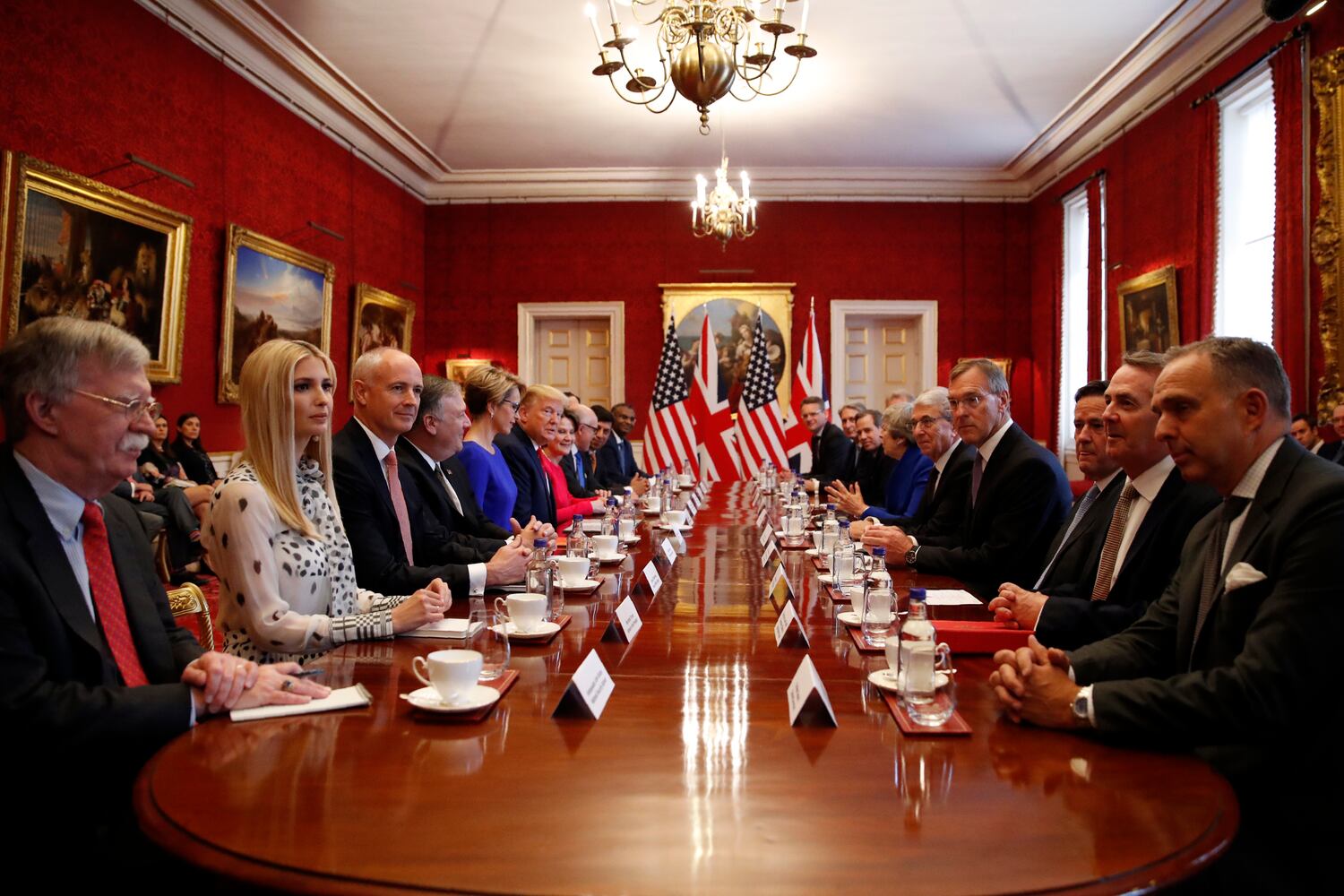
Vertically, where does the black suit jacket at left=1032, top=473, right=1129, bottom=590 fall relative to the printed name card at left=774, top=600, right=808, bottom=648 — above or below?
above

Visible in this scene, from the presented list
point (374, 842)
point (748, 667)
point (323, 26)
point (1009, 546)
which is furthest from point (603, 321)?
point (374, 842)

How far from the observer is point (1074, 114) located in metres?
9.29

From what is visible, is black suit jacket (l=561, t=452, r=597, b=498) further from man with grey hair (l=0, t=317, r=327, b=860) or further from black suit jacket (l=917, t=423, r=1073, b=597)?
man with grey hair (l=0, t=317, r=327, b=860)

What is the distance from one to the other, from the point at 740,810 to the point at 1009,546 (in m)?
2.62

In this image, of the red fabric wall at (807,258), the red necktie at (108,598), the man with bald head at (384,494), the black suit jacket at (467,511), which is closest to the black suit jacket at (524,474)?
the black suit jacket at (467,511)

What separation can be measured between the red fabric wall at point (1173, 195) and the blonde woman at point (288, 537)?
6195 mm

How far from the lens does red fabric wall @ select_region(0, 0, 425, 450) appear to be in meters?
5.51

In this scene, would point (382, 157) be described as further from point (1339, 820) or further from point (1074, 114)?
point (1339, 820)

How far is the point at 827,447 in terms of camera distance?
923cm

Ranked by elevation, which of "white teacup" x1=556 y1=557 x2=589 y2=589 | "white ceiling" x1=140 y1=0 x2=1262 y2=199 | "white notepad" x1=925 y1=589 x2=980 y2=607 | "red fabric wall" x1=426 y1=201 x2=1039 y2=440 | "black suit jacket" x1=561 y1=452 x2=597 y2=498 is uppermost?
"white ceiling" x1=140 y1=0 x2=1262 y2=199

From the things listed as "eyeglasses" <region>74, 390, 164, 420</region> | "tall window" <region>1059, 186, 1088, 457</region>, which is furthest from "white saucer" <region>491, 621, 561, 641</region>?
"tall window" <region>1059, 186, 1088, 457</region>

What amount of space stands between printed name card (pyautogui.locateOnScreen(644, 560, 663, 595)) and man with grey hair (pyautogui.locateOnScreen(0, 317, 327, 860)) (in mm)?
1335

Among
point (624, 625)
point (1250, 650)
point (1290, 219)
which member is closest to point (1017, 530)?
point (624, 625)

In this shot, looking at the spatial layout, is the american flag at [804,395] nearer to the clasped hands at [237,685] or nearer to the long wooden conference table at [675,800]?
the long wooden conference table at [675,800]
